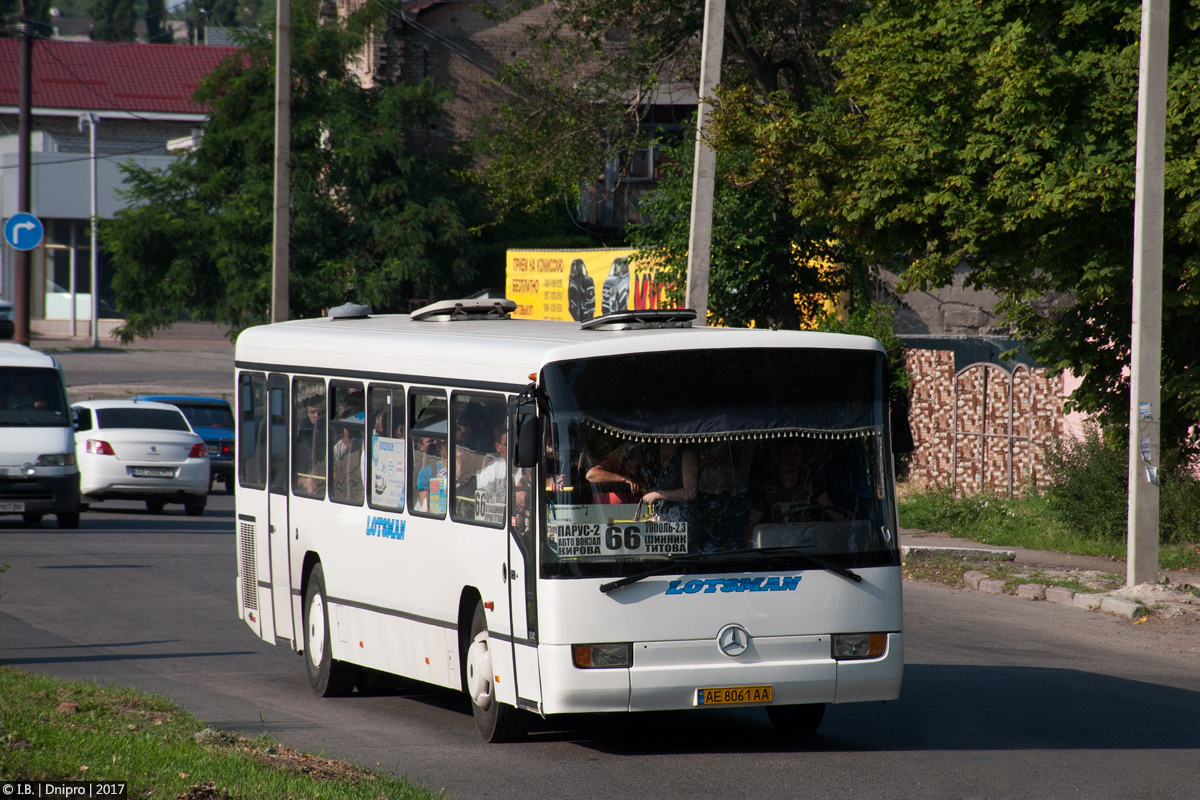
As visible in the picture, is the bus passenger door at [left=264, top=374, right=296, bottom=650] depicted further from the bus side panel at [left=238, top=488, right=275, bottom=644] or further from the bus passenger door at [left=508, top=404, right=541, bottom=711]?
the bus passenger door at [left=508, top=404, right=541, bottom=711]

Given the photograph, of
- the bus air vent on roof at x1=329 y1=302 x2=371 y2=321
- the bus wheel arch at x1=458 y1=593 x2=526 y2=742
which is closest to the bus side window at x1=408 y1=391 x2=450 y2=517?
the bus wheel arch at x1=458 y1=593 x2=526 y2=742

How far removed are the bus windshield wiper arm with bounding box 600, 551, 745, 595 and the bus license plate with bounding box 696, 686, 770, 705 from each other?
664mm

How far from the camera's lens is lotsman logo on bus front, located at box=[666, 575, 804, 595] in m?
8.23

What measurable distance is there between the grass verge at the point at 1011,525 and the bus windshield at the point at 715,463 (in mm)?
9459

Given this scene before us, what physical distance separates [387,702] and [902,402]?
414 cm

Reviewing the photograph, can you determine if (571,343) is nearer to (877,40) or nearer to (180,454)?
(877,40)

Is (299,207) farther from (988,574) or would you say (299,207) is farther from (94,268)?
(988,574)

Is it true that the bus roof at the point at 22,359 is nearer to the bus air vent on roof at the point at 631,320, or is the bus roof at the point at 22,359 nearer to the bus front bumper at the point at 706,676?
the bus air vent on roof at the point at 631,320

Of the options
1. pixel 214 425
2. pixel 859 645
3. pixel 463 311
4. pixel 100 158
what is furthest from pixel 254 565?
pixel 100 158

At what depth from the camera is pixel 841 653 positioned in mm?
8492

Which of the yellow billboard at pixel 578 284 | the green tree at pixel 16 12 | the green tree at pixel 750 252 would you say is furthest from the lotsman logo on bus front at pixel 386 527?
the green tree at pixel 16 12

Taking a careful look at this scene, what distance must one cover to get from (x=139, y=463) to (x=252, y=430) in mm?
12009

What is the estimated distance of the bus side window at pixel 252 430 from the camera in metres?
12.0

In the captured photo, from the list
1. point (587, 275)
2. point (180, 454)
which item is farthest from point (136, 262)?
point (180, 454)
